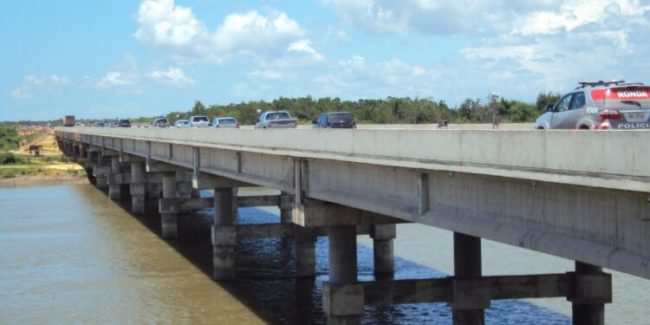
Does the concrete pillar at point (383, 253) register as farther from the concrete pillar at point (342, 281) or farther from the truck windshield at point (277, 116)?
the truck windshield at point (277, 116)

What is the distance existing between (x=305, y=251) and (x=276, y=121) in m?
19.8

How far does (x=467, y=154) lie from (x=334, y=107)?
10711 centimetres

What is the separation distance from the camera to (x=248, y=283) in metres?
32.0

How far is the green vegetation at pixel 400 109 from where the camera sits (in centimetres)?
6031

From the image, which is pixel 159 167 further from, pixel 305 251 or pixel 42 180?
pixel 42 180

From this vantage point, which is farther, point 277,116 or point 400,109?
point 400,109

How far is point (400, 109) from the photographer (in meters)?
93.8

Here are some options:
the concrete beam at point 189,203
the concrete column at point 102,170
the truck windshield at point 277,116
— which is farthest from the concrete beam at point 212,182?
the concrete column at point 102,170

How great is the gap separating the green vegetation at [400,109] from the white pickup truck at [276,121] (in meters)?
11.4

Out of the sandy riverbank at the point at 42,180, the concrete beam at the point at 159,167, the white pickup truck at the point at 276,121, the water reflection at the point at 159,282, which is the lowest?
the sandy riverbank at the point at 42,180

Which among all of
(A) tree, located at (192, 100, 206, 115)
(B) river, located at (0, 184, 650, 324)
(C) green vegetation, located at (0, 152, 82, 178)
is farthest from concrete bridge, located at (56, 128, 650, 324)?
(A) tree, located at (192, 100, 206, 115)

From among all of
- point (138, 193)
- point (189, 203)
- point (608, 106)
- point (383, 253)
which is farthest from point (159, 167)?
point (608, 106)

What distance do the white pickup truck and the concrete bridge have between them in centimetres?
1378

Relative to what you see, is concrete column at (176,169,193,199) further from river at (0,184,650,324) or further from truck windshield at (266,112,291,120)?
Result: truck windshield at (266,112,291,120)
